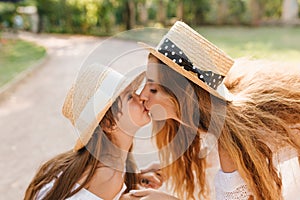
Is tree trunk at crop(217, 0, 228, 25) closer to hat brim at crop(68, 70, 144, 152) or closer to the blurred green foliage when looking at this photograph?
the blurred green foliage

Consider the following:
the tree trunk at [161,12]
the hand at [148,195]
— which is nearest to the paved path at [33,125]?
the hand at [148,195]

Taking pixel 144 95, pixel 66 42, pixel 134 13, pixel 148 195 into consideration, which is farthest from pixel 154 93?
pixel 134 13

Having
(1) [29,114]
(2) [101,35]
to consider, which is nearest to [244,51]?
(1) [29,114]

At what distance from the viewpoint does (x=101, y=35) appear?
45.0 ft

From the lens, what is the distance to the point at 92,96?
192 centimetres

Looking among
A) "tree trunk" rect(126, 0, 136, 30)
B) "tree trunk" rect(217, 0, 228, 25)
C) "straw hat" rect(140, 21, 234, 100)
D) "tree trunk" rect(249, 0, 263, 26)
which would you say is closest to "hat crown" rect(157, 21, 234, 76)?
"straw hat" rect(140, 21, 234, 100)

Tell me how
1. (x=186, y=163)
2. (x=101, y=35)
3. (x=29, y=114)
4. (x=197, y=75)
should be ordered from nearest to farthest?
(x=197, y=75)
(x=186, y=163)
(x=29, y=114)
(x=101, y=35)

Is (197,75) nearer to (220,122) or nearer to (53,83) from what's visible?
(220,122)

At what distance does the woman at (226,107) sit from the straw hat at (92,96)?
A: 0.42 ft

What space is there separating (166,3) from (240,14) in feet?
8.18

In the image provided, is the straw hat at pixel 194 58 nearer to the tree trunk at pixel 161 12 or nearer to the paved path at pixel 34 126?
the paved path at pixel 34 126

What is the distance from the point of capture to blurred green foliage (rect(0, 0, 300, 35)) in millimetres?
14305

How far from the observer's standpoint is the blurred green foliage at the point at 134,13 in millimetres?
14305

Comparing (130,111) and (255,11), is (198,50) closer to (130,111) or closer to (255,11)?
(130,111)
